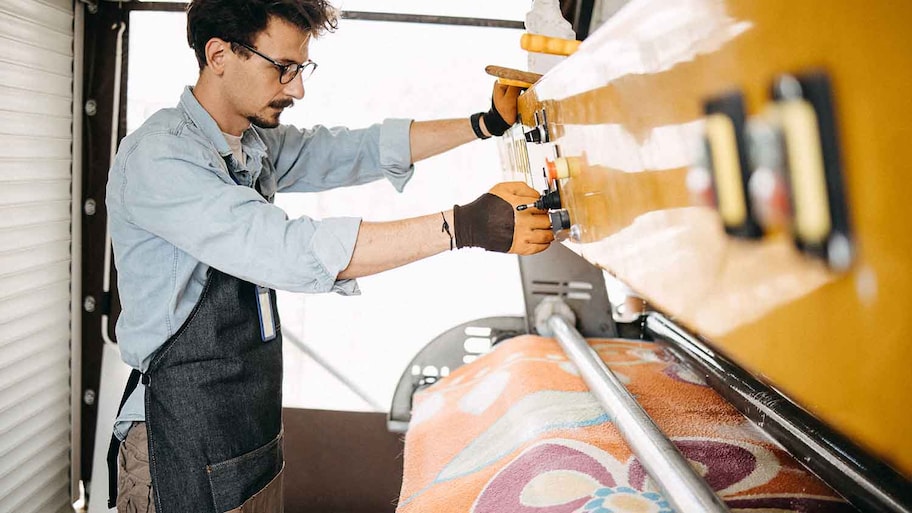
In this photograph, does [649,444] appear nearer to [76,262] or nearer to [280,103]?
[280,103]

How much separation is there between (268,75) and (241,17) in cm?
14

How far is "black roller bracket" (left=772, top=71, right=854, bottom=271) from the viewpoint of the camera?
0.43 meters

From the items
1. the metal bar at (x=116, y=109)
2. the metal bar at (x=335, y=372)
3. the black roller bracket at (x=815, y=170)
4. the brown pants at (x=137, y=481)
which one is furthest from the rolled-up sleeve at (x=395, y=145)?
the black roller bracket at (x=815, y=170)

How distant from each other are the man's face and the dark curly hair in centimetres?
2

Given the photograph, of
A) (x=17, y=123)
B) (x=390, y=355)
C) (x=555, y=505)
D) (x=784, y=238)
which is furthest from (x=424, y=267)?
(x=784, y=238)

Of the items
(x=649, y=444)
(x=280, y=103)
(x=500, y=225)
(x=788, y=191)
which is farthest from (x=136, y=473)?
(x=788, y=191)

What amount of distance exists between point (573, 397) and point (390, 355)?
1.45 m

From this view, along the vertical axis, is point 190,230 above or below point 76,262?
below

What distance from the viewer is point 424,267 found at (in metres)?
2.88

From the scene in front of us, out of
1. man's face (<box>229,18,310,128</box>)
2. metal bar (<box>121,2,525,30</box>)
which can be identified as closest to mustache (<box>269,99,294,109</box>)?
man's face (<box>229,18,310,128</box>)

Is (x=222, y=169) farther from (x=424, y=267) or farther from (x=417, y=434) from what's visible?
(x=424, y=267)

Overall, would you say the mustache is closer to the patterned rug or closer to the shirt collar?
the shirt collar

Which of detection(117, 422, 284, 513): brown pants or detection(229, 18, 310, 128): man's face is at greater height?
detection(229, 18, 310, 128): man's face

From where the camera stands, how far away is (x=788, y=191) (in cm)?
47
